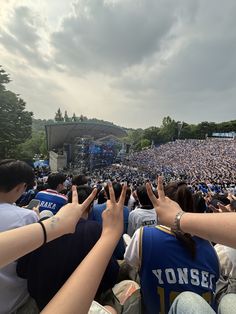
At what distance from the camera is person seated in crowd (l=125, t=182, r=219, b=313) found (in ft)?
5.96

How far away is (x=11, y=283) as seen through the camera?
171cm

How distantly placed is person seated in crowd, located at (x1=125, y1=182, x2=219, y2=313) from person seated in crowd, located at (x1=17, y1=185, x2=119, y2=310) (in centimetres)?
40

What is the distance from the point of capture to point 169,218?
138 cm

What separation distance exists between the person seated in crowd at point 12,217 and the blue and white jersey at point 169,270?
97 cm

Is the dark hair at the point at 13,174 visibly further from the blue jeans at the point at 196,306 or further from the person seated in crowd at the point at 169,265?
the blue jeans at the point at 196,306

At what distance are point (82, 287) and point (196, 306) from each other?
65cm

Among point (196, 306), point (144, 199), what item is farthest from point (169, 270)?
point (144, 199)

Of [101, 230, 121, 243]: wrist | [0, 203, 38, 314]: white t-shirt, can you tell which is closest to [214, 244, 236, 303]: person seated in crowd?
[101, 230, 121, 243]: wrist

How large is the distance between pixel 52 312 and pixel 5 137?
28.6 meters

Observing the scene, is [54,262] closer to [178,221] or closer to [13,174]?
[178,221]

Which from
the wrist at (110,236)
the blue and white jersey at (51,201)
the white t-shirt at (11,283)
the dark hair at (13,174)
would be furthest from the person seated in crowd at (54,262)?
the blue and white jersey at (51,201)

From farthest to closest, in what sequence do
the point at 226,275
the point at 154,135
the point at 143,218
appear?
the point at 154,135 → the point at 143,218 → the point at 226,275

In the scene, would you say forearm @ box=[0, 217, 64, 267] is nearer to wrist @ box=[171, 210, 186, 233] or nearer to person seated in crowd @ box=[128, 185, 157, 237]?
wrist @ box=[171, 210, 186, 233]

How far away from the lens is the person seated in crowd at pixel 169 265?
182 cm
